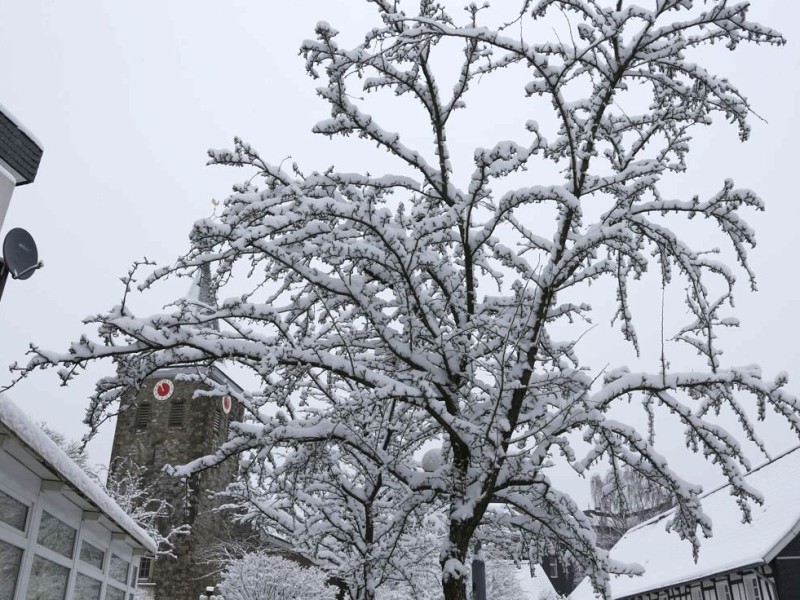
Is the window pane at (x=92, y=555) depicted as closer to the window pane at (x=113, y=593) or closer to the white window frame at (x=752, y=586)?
the window pane at (x=113, y=593)

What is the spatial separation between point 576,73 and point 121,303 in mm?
4442

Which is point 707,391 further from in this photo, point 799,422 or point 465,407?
point 465,407

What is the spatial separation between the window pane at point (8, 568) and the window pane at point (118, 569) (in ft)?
10.5

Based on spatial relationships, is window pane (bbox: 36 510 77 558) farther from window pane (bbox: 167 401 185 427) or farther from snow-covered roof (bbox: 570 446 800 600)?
window pane (bbox: 167 401 185 427)

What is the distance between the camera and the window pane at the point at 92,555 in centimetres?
737

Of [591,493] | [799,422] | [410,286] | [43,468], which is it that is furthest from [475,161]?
[591,493]

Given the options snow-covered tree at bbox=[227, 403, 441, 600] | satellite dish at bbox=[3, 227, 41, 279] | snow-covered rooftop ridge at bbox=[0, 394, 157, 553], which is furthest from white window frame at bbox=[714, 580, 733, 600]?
satellite dish at bbox=[3, 227, 41, 279]

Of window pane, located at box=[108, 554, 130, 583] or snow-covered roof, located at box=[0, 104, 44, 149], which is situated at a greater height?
snow-covered roof, located at box=[0, 104, 44, 149]

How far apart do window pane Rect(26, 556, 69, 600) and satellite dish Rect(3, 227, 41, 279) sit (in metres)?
2.54

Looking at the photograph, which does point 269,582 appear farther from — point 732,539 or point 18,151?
point 18,151

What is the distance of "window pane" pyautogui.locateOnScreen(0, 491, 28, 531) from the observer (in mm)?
5121

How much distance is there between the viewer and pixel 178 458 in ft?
114

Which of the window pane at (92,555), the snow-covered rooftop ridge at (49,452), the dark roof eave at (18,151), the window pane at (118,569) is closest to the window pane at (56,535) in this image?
the snow-covered rooftop ridge at (49,452)

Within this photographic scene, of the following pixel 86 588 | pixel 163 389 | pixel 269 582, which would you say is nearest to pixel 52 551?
pixel 86 588
